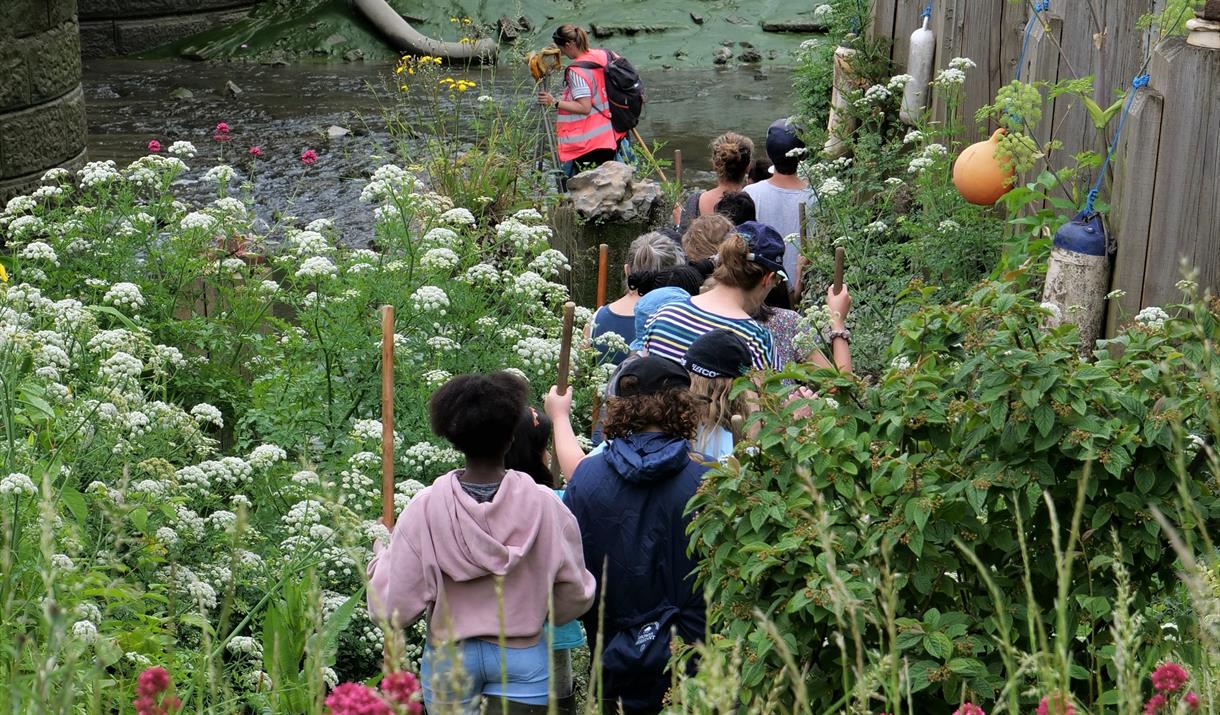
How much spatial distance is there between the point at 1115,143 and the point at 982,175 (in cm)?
95

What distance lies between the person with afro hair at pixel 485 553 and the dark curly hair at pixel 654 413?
0.39 metres

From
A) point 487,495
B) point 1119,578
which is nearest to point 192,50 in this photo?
point 487,495

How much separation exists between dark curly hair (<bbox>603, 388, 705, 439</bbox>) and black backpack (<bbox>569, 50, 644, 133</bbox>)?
590 cm

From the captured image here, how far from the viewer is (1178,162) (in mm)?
4676

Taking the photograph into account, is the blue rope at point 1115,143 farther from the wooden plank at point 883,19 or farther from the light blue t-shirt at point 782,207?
the wooden plank at point 883,19

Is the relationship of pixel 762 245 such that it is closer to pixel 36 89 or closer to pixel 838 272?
pixel 838 272

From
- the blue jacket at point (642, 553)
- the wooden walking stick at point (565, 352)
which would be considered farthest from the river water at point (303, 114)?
the blue jacket at point (642, 553)

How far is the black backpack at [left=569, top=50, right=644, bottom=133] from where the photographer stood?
9.57 metres

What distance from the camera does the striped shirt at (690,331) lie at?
481 cm

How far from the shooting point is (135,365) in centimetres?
448

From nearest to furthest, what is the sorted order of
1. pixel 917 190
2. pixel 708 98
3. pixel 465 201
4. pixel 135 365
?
1. pixel 135 365
2. pixel 917 190
3. pixel 465 201
4. pixel 708 98

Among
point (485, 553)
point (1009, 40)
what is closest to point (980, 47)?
point (1009, 40)

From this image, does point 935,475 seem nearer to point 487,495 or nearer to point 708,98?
point 487,495

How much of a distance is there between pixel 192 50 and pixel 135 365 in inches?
607
